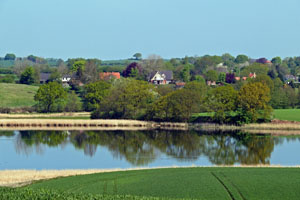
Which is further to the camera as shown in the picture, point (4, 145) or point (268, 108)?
point (268, 108)

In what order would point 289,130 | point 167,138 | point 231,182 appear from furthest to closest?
point 289,130 → point 167,138 → point 231,182

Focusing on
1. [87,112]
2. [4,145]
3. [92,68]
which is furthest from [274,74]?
[4,145]

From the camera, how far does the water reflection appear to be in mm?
43266

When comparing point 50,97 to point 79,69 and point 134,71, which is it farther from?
point 134,71

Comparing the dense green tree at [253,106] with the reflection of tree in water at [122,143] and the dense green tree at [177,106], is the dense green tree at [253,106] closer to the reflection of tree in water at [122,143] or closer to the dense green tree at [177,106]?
the dense green tree at [177,106]

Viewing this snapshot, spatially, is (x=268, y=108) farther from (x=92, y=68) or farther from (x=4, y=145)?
(x=92, y=68)

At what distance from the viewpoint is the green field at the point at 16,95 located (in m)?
103

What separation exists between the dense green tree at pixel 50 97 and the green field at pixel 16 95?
9.74 metres

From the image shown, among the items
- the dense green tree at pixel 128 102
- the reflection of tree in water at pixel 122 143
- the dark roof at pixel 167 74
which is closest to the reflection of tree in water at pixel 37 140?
the reflection of tree in water at pixel 122 143

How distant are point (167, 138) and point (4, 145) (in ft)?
59.9

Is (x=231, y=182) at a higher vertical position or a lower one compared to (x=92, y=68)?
lower

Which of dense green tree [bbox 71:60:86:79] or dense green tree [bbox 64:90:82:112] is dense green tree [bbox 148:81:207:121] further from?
dense green tree [bbox 71:60:86:79]

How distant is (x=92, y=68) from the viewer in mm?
130000

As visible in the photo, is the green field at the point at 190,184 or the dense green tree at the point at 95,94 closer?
the green field at the point at 190,184
